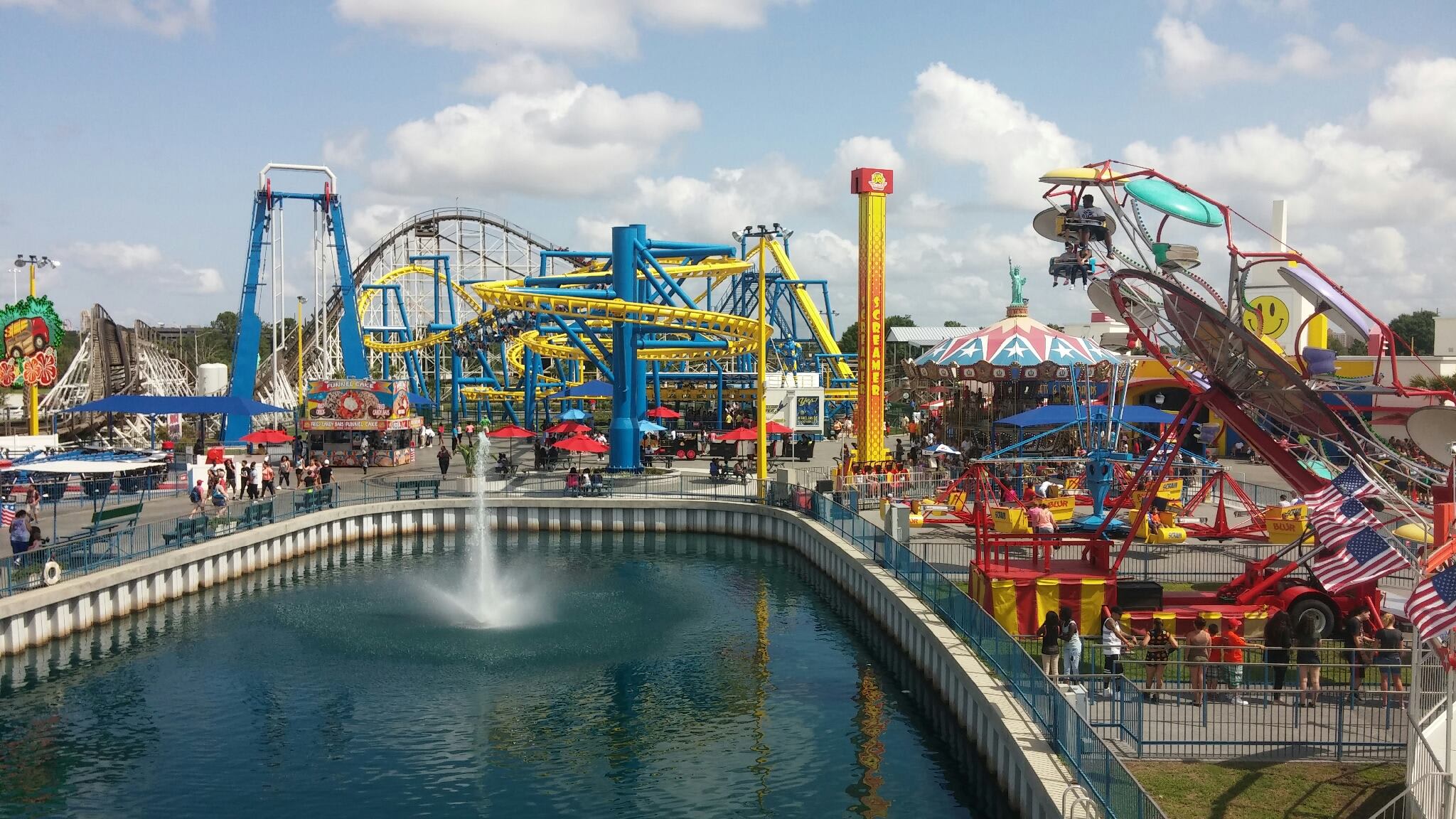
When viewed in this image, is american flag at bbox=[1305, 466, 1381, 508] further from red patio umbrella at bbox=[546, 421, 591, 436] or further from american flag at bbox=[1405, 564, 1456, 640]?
red patio umbrella at bbox=[546, 421, 591, 436]

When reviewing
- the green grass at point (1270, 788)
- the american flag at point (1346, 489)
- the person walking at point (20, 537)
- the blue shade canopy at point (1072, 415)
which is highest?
the blue shade canopy at point (1072, 415)

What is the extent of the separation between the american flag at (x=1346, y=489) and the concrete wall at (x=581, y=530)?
18.5 ft

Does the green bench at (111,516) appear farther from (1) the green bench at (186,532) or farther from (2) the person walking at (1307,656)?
(2) the person walking at (1307,656)

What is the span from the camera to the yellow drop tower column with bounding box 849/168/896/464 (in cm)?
4434

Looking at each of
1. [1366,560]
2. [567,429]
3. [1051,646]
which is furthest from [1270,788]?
[567,429]

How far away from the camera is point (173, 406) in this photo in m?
46.2

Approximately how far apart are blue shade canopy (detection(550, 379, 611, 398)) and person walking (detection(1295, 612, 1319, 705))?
42.1 meters

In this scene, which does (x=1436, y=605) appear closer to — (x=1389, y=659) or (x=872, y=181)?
(x=1389, y=659)

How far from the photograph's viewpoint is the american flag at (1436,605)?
10.8 metres

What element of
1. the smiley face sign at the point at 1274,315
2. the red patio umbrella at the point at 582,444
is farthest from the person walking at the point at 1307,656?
the smiley face sign at the point at 1274,315

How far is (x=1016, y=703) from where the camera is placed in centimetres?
1684

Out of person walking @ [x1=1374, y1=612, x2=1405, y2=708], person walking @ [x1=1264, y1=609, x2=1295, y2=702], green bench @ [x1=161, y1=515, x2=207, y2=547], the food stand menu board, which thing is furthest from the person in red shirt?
the food stand menu board

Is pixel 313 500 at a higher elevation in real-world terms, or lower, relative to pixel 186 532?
higher

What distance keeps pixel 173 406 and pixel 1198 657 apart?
41399 mm
